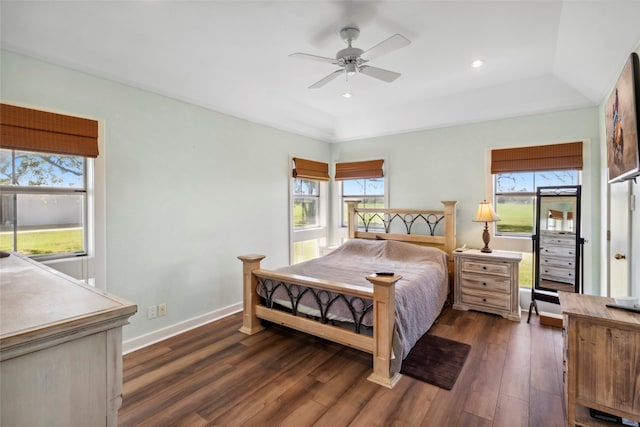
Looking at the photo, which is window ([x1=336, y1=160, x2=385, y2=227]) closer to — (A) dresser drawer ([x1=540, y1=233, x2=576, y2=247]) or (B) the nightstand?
(B) the nightstand

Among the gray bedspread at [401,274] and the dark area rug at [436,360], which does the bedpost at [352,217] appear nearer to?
the gray bedspread at [401,274]

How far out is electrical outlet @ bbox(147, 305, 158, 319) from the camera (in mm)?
2967

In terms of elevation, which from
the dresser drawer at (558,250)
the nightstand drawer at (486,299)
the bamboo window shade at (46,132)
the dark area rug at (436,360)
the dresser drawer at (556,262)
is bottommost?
the dark area rug at (436,360)

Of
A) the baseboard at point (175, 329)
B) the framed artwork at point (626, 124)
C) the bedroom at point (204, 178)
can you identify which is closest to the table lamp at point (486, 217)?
the bedroom at point (204, 178)

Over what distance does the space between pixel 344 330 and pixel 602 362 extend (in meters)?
1.64

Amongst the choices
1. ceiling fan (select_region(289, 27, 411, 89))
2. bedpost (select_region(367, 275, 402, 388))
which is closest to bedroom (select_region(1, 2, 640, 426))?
ceiling fan (select_region(289, 27, 411, 89))

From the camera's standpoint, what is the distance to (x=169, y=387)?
7.36 ft

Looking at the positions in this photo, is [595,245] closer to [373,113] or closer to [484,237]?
[484,237]

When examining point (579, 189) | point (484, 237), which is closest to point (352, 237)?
point (484, 237)

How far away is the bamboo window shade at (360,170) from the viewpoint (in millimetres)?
4848

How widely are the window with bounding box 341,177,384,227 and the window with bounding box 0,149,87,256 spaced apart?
3.76 m

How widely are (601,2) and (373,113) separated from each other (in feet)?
9.66

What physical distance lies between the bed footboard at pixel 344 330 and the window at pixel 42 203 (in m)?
1.54

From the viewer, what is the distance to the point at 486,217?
12.1 ft
